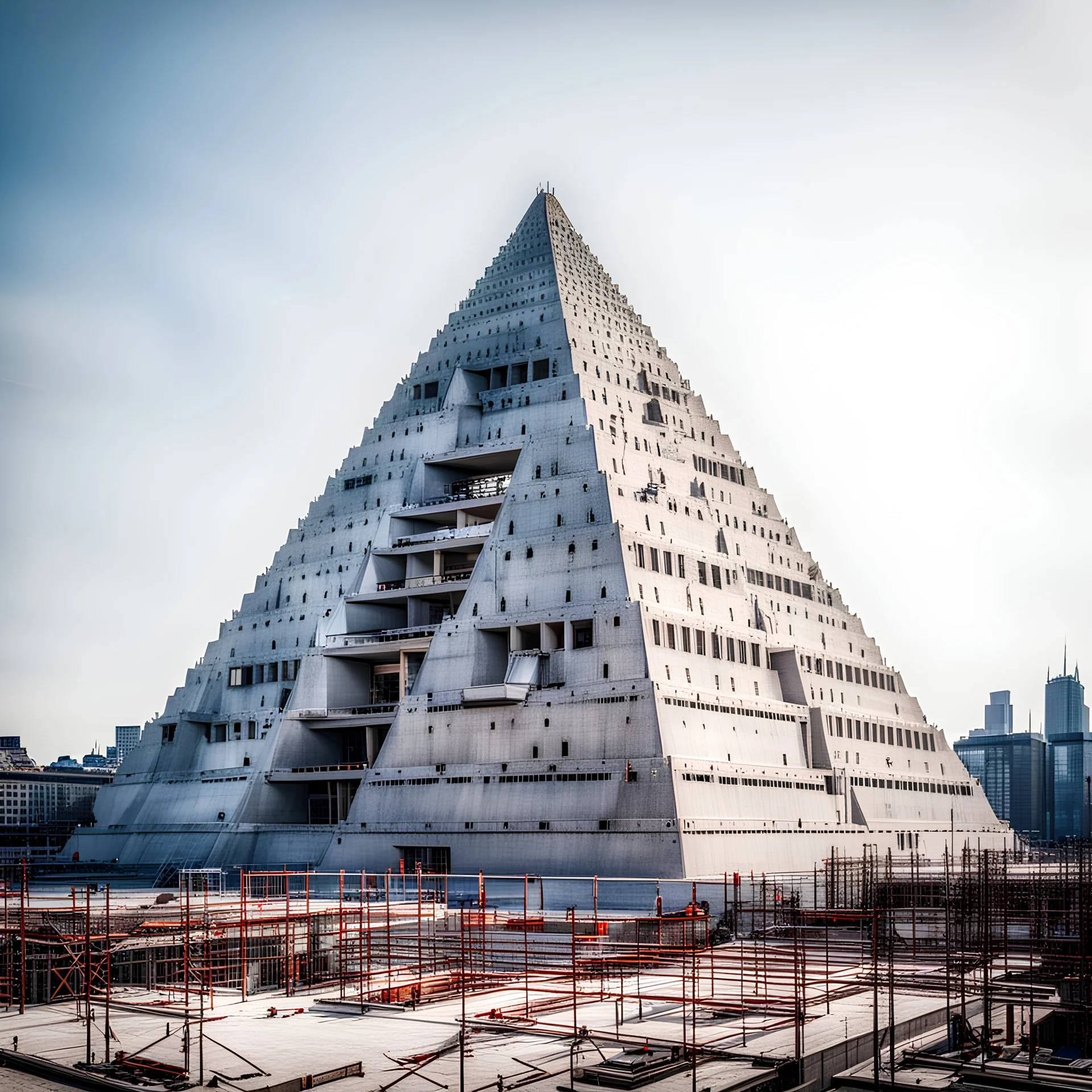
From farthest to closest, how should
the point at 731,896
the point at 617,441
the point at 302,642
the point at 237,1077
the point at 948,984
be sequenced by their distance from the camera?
the point at 302,642 < the point at 617,441 < the point at 731,896 < the point at 948,984 < the point at 237,1077

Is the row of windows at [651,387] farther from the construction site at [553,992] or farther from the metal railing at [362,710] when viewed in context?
the construction site at [553,992]

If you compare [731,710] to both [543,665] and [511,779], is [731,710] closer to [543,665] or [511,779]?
[543,665]

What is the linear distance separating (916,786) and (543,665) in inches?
1272

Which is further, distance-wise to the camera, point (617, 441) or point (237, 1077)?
point (617, 441)

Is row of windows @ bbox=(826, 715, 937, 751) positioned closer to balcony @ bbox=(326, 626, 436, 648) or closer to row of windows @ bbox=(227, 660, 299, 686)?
balcony @ bbox=(326, 626, 436, 648)

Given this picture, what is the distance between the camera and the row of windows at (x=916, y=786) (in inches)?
3482

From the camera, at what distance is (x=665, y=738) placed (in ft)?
230

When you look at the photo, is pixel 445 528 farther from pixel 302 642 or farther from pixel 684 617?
pixel 684 617

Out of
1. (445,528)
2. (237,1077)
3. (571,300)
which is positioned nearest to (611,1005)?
(237,1077)

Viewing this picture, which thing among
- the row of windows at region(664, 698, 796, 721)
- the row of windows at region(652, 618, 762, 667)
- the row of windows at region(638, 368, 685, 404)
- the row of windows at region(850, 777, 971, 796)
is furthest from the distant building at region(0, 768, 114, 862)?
the row of windows at region(664, 698, 796, 721)

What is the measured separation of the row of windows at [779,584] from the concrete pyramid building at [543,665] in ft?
0.67

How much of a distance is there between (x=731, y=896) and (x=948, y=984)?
22326mm

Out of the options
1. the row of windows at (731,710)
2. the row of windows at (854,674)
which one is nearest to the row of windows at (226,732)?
the row of windows at (731,710)

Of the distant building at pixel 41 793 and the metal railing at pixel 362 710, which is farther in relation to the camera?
the distant building at pixel 41 793
